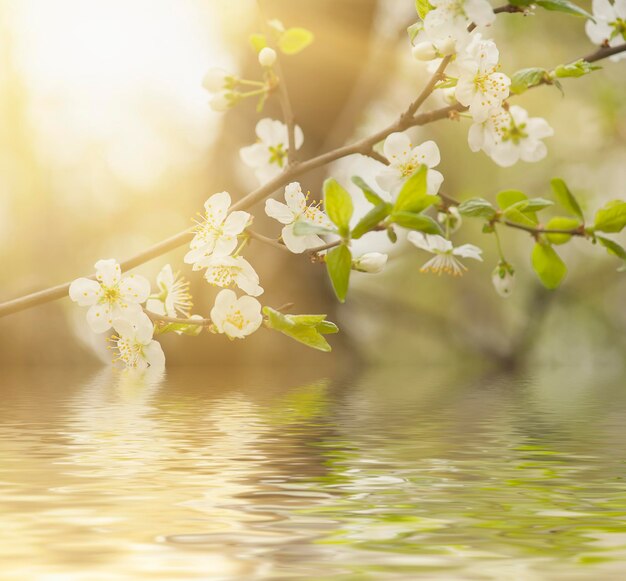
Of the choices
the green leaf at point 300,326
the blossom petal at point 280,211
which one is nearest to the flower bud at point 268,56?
the blossom petal at point 280,211

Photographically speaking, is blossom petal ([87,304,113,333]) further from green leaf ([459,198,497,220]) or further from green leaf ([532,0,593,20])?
green leaf ([532,0,593,20])

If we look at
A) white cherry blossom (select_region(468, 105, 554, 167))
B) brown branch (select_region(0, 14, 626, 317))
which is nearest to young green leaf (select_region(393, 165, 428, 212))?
brown branch (select_region(0, 14, 626, 317))

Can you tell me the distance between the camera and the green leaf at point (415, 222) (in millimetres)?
1261

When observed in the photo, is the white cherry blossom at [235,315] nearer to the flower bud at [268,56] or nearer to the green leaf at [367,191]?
the green leaf at [367,191]

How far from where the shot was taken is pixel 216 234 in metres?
1.55

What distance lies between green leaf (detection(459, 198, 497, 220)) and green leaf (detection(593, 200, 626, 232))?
0.14m

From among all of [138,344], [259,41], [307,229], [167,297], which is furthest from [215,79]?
[307,229]

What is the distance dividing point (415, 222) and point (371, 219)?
2.0 inches

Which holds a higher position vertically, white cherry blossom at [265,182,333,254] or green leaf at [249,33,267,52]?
green leaf at [249,33,267,52]

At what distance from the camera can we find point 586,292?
32.4 feet

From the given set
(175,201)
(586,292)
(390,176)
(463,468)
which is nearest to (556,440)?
(463,468)

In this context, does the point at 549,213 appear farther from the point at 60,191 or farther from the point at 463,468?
the point at 463,468

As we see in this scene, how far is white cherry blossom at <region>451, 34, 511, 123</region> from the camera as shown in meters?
1.49

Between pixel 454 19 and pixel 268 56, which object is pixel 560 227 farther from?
pixel 268 56
